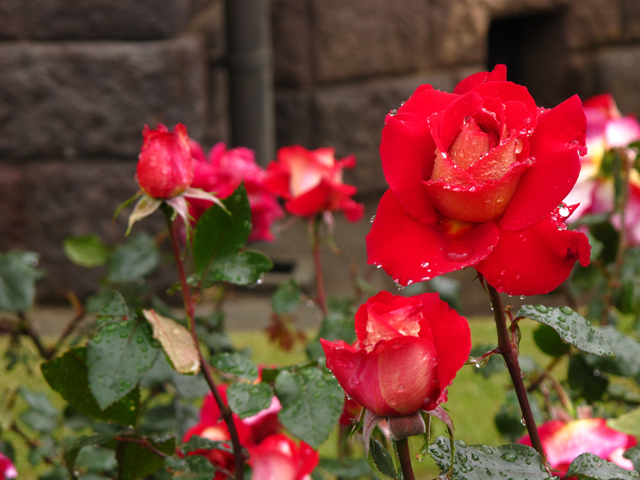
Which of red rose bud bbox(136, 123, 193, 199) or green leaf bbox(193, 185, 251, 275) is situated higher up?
red rose bud bbox(136, 123, 193, 199)

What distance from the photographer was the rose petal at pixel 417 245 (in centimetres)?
25

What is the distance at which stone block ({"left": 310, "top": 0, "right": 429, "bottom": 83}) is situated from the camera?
2.24m

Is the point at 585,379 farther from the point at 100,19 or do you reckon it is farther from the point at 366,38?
the point at 366,38

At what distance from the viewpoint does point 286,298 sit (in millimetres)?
705

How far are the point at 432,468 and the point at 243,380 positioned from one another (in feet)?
2.01

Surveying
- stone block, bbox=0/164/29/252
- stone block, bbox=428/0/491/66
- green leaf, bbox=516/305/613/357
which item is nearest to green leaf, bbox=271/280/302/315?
green leaf, bbox=516/305/613/357

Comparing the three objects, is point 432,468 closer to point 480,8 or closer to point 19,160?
point 19,160

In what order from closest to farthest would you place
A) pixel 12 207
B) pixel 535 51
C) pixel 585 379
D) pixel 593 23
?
pixel 585 379 → pixel 12 207 → pixel 593 23 → pixel 535 51

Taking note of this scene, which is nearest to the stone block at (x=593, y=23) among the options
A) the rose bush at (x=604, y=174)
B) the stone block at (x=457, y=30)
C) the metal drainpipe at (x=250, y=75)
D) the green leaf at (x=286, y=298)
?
the stone block at (x=457, y=30)

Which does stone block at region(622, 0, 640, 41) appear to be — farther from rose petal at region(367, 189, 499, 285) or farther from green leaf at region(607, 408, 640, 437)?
rose petal at region(367, 189, 499, 285)

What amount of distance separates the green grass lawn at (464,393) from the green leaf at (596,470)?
1.75ft

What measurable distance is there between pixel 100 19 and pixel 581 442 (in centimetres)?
156

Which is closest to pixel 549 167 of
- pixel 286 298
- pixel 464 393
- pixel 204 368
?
pixel 204 368

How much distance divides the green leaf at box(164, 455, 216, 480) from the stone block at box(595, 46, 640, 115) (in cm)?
275
